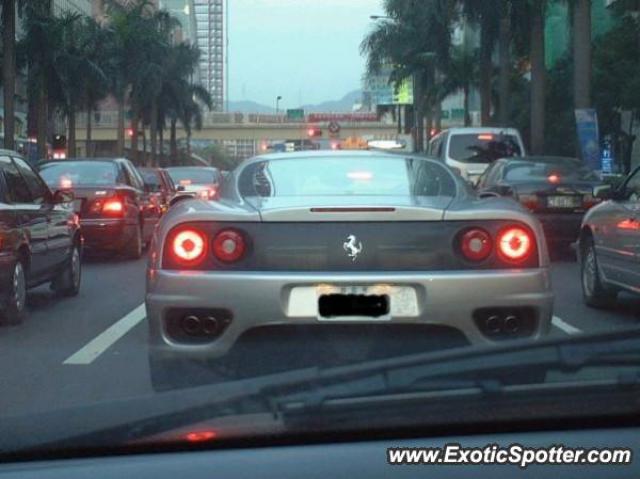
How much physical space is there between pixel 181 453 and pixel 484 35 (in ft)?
124

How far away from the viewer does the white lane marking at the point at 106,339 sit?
783cm

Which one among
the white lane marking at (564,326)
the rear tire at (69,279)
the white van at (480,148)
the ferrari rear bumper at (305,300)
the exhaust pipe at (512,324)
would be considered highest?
the white van at (480,148)

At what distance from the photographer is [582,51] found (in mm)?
27000

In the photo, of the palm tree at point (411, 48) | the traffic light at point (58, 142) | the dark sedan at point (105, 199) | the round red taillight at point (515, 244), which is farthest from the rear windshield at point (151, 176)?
the traffic light at point (58, 142)

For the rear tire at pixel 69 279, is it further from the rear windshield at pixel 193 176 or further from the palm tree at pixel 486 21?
the palm tree at pixel 486 21

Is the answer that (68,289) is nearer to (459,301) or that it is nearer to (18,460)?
(459,301)

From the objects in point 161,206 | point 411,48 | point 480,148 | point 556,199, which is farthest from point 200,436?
point 411,48

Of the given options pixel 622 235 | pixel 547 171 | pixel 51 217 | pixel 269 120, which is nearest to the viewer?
pixel 622 235

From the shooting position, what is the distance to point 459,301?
215 inches

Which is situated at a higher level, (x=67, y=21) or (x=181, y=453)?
(x=67, y=21)

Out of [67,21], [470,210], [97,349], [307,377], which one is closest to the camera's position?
[307,377]

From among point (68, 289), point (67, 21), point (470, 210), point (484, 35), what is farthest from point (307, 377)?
point (67, 21)

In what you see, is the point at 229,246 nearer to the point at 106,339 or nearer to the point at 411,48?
the point at 106,339

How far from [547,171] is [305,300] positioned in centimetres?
1154
